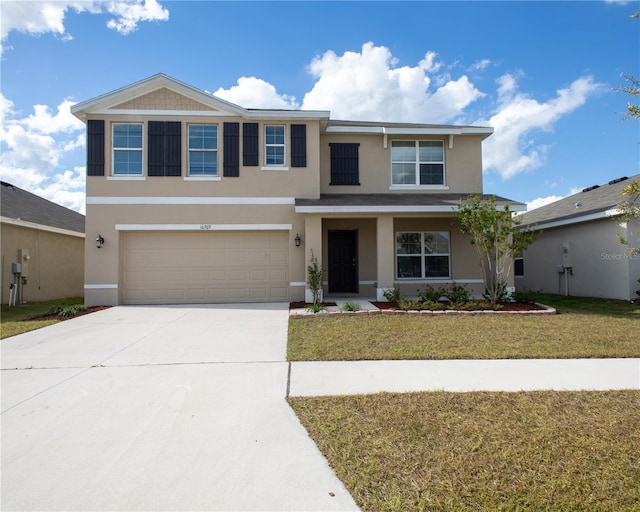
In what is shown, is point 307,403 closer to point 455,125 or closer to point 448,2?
point 448,2

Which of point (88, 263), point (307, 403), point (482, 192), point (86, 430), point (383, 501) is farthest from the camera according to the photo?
point (482, 192)

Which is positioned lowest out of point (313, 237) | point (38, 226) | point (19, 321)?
point (19, 321)

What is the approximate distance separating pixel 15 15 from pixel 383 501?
11472 millimetres

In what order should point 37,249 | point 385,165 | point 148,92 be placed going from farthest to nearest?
point 37,249
point 385,165
point 148,92

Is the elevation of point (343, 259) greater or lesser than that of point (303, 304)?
greater

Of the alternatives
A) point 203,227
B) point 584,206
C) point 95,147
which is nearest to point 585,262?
point 584,206

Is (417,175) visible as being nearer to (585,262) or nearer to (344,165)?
(344,165)

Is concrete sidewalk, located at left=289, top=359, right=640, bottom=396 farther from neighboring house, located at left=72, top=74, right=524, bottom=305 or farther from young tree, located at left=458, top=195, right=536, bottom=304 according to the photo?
neighboring house, located at left=72, top=74, right=524, bottom=305

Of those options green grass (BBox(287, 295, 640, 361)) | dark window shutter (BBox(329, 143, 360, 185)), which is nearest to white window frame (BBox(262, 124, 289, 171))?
dark window shutter (BBox(329, 143, 360, 185))

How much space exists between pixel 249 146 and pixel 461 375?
31.9ft

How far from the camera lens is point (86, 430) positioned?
349 centimetres

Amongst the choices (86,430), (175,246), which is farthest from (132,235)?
(86,430)

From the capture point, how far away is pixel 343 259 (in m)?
13.3

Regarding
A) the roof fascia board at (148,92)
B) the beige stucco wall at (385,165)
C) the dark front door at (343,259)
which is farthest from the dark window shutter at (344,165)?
the roof fascia board at (148,92)
